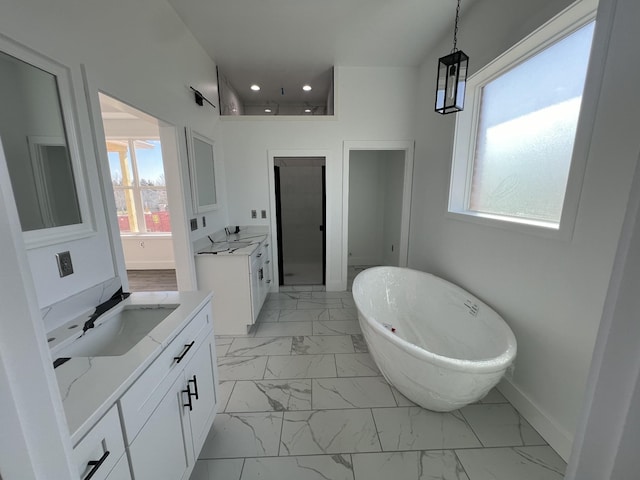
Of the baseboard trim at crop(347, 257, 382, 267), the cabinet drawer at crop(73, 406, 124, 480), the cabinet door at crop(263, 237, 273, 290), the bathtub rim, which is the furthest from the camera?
the baseboard trim at crop(347, 257, 382, 267)

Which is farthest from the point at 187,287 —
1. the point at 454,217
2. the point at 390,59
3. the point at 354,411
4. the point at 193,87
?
the point at 390,59

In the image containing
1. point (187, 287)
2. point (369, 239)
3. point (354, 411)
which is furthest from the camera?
point (369, 239)

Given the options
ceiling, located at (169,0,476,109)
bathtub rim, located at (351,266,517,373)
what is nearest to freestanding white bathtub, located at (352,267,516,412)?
bathtub rim, located at (351,266,517,373)

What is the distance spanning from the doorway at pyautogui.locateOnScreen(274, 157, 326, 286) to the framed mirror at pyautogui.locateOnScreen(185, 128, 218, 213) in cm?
90

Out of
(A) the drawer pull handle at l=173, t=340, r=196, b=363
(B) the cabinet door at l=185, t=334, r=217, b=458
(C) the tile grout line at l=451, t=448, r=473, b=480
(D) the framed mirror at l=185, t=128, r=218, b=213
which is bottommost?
(C) the tile grout line at l=451, t=448, r=473, b=480

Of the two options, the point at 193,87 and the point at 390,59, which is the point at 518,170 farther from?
the point at 193,87

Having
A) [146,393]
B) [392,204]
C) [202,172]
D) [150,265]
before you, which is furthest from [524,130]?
[150,265]

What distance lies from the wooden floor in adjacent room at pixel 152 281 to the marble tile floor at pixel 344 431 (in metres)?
2.31

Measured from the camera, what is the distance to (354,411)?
1711 mm

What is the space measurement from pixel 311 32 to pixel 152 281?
4.17 m

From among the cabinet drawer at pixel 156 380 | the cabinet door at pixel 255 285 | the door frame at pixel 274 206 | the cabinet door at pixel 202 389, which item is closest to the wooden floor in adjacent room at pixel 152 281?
the door frame at pixel 274 206

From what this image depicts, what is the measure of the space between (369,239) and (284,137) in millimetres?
2477

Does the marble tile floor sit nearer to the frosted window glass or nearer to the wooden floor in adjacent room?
the frosted window glass

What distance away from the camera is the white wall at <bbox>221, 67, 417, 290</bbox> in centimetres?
321
